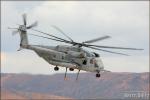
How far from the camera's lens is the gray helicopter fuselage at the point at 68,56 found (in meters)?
86.8

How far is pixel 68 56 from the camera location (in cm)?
8831

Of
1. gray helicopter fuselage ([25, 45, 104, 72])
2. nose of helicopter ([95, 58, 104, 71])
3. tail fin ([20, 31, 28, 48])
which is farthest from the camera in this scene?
nose of helicopter ([95, 58, 104, 71])

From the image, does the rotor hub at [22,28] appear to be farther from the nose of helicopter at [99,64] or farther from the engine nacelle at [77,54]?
the nose of helicopter at [99,64]

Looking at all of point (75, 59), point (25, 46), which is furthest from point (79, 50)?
point (25, 46)

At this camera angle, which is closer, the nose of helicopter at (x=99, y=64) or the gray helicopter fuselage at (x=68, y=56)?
the gray helicopter fuselage at (x=68, y=56)

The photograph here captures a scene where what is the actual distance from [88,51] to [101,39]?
14.3ft

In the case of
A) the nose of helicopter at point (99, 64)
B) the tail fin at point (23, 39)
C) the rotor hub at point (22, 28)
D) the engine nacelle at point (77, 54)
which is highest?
the rotor hub at point (22, 28)

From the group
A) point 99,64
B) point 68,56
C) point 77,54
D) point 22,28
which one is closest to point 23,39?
point 22,28

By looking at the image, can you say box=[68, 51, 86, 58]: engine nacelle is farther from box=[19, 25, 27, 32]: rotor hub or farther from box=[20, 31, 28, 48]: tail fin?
box=[19, 25, 27, 32]: rotor hub

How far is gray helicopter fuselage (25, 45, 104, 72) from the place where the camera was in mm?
86812

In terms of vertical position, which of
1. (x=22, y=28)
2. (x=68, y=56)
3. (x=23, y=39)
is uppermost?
(x=22, y=28)

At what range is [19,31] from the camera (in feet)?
294

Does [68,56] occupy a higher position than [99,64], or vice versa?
[68,56]

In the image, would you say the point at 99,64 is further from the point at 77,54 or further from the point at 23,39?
the point at 23,39
